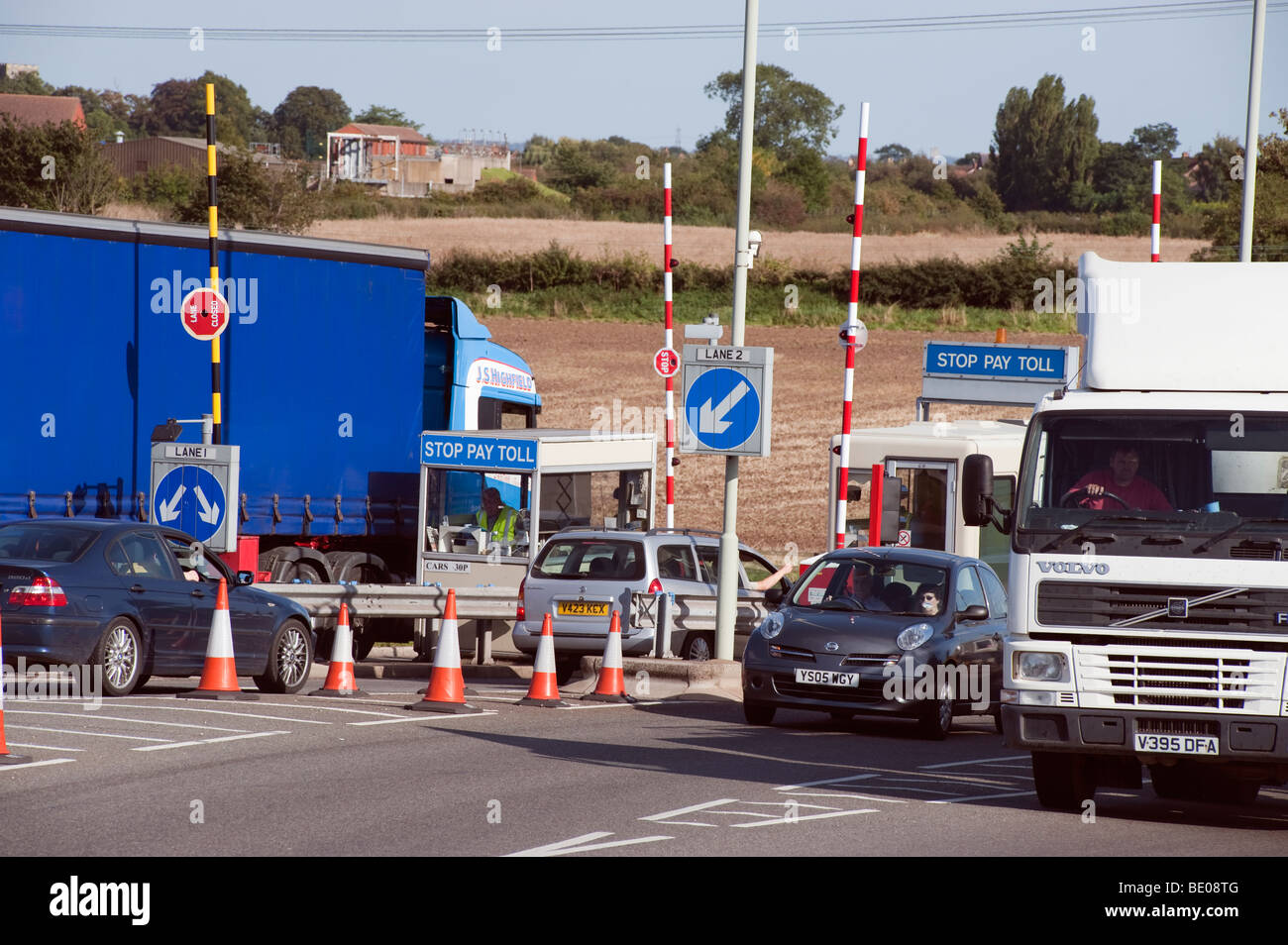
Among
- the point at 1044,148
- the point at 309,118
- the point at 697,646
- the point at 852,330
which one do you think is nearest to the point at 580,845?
the point at 697,646

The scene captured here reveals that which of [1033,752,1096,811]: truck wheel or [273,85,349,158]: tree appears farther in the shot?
[273,85,349,158]: tree

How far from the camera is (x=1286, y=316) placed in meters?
10.6

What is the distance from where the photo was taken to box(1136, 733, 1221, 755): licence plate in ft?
32.5

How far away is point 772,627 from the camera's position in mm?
15602

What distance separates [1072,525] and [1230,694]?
4.05ft

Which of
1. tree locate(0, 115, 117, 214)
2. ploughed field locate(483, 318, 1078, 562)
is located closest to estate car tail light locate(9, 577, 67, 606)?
ploughed field locate(483, 318, 1078, 562)

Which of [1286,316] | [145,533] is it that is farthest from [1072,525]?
[145,533]

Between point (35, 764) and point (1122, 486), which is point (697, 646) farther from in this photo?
point (1122, 486)

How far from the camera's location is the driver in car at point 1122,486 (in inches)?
404

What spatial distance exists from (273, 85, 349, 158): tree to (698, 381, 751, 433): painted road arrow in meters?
149

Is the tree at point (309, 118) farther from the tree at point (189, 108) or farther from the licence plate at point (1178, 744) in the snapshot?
the licence plate at point (1178, 744)

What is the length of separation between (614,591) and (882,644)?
427 centimetres

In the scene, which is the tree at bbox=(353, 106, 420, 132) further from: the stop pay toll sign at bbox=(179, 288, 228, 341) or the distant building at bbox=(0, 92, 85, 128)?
the stop pay toll sign at bbox=(179, 288, 228, 341)
